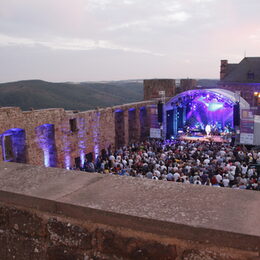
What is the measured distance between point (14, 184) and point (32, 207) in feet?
1.03

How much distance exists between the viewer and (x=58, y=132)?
18.4m

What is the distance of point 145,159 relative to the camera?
16.3 m

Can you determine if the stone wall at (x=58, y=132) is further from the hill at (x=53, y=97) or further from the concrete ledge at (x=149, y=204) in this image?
the hill at (x=53, y=97)

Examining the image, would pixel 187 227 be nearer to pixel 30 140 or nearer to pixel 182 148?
pixel 30 140

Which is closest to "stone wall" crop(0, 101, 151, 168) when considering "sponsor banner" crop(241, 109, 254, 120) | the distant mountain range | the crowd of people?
the crowd of people

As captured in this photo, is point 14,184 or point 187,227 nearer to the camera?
point 187,227

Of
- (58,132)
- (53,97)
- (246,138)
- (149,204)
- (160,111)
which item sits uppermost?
(53,97)

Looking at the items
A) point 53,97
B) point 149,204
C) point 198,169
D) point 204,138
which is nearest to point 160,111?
point 204,138

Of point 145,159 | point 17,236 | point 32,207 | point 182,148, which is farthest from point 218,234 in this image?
point 182,148

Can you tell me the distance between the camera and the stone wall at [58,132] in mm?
15656

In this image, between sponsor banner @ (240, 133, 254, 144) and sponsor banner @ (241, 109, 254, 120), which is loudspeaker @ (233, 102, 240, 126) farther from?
sponsor banner @ (240, 133, 254, 144)

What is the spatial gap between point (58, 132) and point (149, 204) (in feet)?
56.3

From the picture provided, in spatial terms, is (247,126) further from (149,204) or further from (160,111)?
(149,204)

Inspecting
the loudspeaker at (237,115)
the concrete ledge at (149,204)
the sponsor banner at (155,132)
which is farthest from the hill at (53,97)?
the concrete ledge at (149,204)
